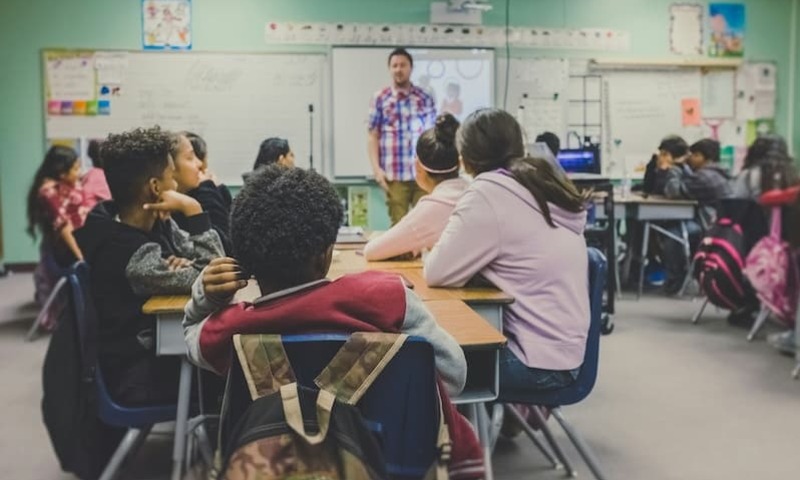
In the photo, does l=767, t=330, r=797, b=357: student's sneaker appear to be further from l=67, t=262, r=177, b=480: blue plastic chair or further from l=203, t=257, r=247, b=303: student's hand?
l=203, t=257, r=247, b=303: student's hand

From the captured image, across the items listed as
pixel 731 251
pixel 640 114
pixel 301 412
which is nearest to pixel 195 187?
pixel 301 412

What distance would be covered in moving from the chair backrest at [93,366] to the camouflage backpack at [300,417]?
1.03m

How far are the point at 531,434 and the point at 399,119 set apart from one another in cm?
296

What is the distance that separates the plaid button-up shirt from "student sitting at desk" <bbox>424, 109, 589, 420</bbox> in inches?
123

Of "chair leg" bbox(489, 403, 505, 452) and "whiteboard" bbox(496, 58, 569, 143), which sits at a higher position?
"whiteboard" bbox(496, 58, 569, 143)

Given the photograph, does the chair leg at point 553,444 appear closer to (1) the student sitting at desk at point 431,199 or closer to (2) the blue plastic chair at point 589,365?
(2) the blue plastic chair at point 589,365

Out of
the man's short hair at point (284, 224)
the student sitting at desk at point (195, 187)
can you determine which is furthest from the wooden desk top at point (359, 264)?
the man's short hair at point (284, 224)

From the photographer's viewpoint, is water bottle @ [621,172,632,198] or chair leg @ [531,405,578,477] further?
water bottle @ [621,172,632,198]

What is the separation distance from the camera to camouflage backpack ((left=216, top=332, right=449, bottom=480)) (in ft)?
3.55

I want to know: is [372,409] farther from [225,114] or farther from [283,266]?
[225,114]

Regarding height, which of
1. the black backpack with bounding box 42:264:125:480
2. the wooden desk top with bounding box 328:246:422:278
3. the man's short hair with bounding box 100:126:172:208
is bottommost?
the black backpack with bounding box 42:264:125:480

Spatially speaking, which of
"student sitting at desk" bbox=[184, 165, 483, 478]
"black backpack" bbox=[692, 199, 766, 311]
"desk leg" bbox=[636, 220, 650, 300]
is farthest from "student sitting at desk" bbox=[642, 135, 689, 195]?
"student sitting at desk" bbox=[184, 165, 483, 478]

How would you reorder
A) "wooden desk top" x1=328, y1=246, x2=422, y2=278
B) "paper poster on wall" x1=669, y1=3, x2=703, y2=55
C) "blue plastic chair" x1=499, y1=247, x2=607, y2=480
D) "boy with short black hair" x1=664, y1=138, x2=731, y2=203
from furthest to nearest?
"paper poster on wall" x1=669, y1=3, x2=703, y2=55 → "boy with short black hair" x1=664, y1=138, x2=731, y2=203 → "wooden desk top" x1=328, y1=246, x2=422, y2=278 → "blue plastic chair" x1=499, y1=247, x2=607, y2=480

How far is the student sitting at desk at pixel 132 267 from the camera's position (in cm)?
216
